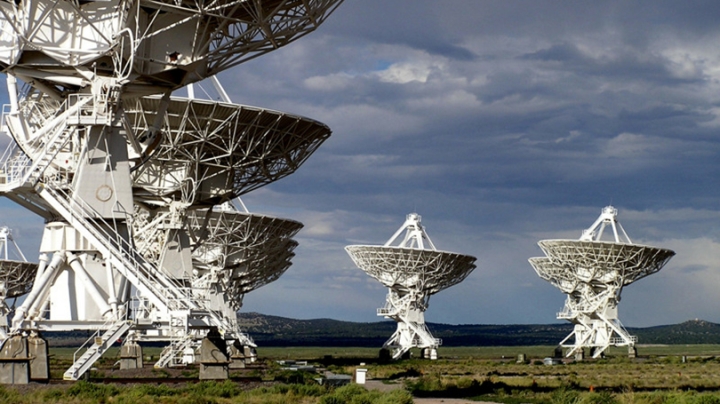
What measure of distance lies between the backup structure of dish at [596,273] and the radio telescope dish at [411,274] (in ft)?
23.7

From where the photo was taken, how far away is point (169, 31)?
97.7ft

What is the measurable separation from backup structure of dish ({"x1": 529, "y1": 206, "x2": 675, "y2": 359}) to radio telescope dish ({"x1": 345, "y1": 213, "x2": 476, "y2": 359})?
7228 mm

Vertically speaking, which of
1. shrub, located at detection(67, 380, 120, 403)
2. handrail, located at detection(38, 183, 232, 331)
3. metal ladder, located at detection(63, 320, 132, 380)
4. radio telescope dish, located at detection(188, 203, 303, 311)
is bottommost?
shrub, located at detection(67, 380, 120, 403)

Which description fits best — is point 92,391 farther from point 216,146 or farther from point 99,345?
point 216,146

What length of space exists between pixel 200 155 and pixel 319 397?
544 inches

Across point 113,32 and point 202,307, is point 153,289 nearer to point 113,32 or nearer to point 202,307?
point 202,307

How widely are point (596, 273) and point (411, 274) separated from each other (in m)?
14.6

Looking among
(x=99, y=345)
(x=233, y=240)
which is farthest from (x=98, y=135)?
(x=233, y=240)

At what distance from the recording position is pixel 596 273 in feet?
263

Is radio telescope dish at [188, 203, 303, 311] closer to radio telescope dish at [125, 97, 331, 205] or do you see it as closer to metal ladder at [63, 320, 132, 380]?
radio telescope dish at [125, 97, 331, 205]

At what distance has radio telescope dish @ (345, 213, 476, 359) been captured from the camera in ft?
250

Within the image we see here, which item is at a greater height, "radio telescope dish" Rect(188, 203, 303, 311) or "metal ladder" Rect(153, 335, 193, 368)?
"radio telescope dish" Rect(188, 203, 303, 311)

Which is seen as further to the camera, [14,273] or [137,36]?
[14,273]

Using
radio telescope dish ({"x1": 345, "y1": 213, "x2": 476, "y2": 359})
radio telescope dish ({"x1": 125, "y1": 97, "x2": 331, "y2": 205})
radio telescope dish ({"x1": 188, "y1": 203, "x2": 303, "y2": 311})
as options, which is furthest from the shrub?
radio telescope dish ({"x1": 345, "y1": 213, "x2": 476, "y2": 359})
